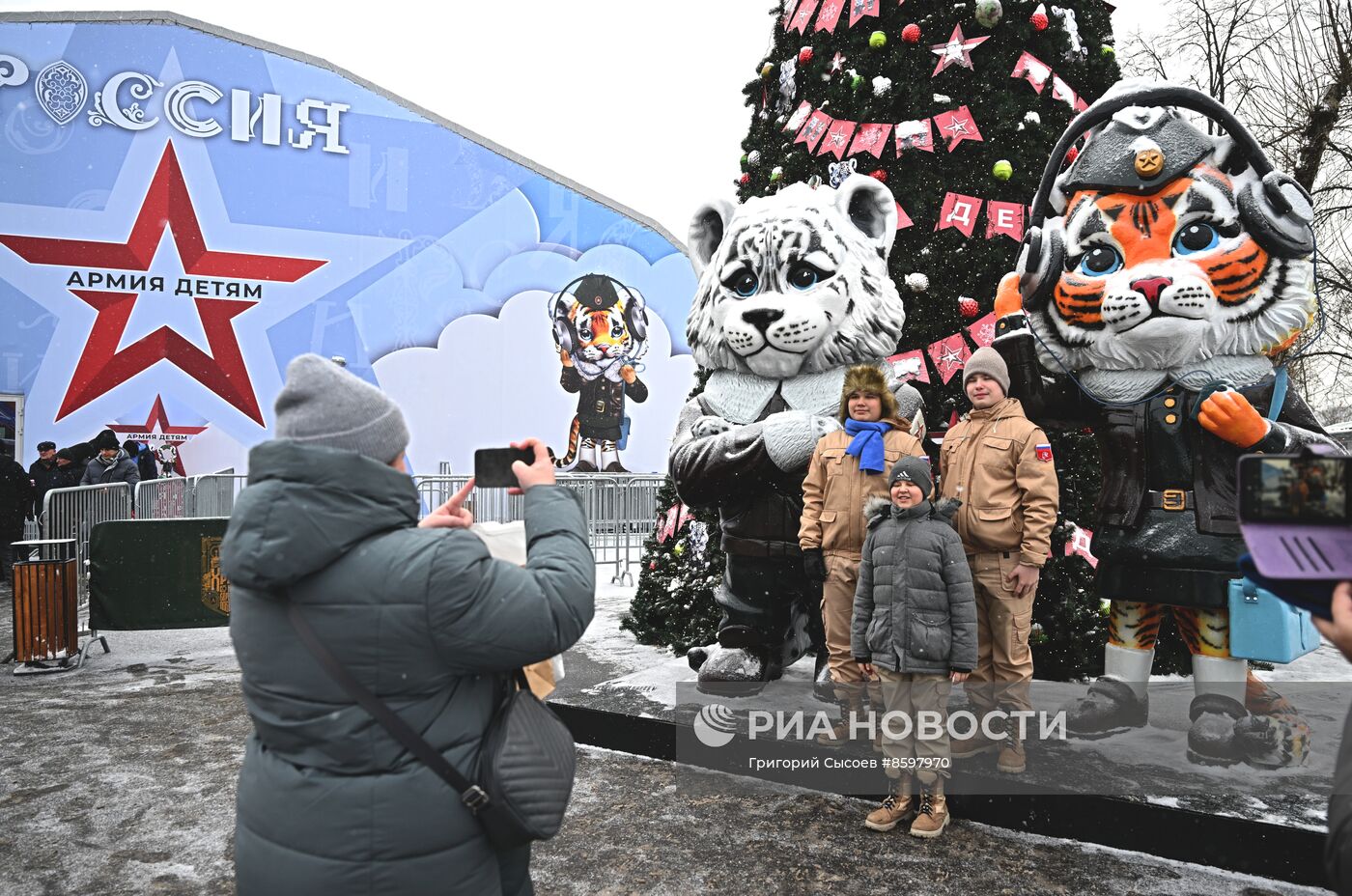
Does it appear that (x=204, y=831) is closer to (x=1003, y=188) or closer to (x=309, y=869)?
(x=309, y=869)

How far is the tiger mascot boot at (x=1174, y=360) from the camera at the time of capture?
12.1 ft

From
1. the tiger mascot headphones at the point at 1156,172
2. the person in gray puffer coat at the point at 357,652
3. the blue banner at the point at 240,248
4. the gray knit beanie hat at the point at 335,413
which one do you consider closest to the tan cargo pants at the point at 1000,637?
the tiger mascot headphones at the point at 1156,172

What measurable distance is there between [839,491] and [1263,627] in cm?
170

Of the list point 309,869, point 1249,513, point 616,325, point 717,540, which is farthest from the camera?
point 616,325

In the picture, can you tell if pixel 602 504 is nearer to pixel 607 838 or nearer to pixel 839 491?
pixel 839 491

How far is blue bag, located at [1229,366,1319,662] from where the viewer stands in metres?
3.50

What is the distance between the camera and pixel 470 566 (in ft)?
5.66

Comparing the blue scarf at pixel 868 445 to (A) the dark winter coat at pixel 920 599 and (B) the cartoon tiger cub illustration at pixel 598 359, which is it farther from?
(B) the cartoon tiger cub illustration at pixel 598 359

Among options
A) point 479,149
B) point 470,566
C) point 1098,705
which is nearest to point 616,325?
point 479,149

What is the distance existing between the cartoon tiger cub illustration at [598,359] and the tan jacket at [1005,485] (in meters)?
14.0

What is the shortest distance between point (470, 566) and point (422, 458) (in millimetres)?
14744

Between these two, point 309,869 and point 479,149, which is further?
point 479,149

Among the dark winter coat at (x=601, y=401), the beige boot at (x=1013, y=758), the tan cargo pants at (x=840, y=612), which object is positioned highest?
the dark winter coat at (x=601, y=401)

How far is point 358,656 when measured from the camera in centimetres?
169
